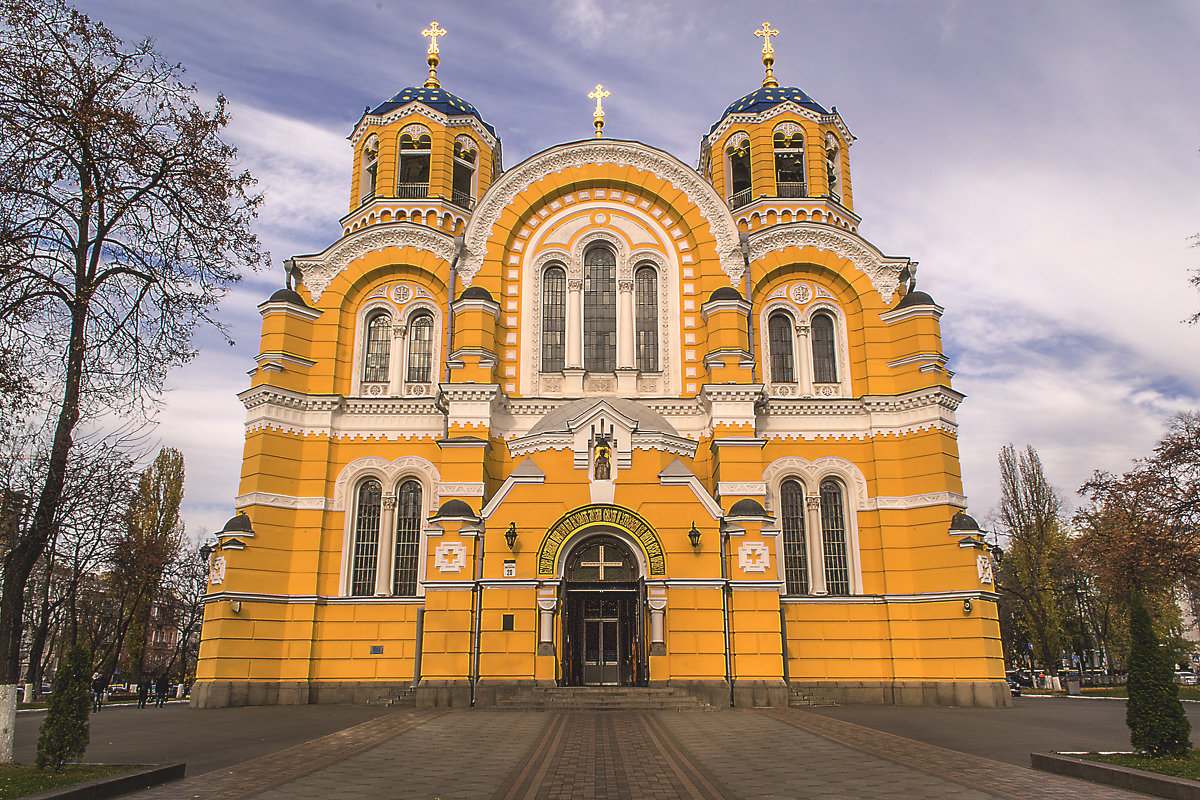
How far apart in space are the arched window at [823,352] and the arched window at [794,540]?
12.9 ft

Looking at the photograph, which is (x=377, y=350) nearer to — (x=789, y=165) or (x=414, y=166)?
(x=414, y=166)

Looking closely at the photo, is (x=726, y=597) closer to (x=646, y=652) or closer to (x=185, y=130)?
(x=646, y=652)

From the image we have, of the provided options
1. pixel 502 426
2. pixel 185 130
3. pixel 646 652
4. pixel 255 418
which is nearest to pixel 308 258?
pixel 255 418

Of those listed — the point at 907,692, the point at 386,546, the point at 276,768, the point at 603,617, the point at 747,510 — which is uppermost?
the point at 747,510

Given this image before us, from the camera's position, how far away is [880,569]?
26750mm

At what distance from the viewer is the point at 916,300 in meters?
28.4

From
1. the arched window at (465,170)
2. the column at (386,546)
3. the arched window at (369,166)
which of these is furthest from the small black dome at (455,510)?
the arched window at (369,166)

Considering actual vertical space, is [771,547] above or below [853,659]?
above

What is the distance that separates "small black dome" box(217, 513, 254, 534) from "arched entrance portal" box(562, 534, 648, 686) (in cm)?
1003

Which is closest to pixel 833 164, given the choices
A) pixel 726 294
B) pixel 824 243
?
pixel 824 243

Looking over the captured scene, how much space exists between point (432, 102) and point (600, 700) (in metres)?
22.3

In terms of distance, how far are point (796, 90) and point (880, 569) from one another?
18.3m

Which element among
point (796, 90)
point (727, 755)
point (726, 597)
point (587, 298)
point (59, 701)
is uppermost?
point (796, 90)

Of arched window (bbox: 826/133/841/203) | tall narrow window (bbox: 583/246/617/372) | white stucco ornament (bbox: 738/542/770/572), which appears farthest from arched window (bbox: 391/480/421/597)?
arched window (bbox: 826/133/841/203)
